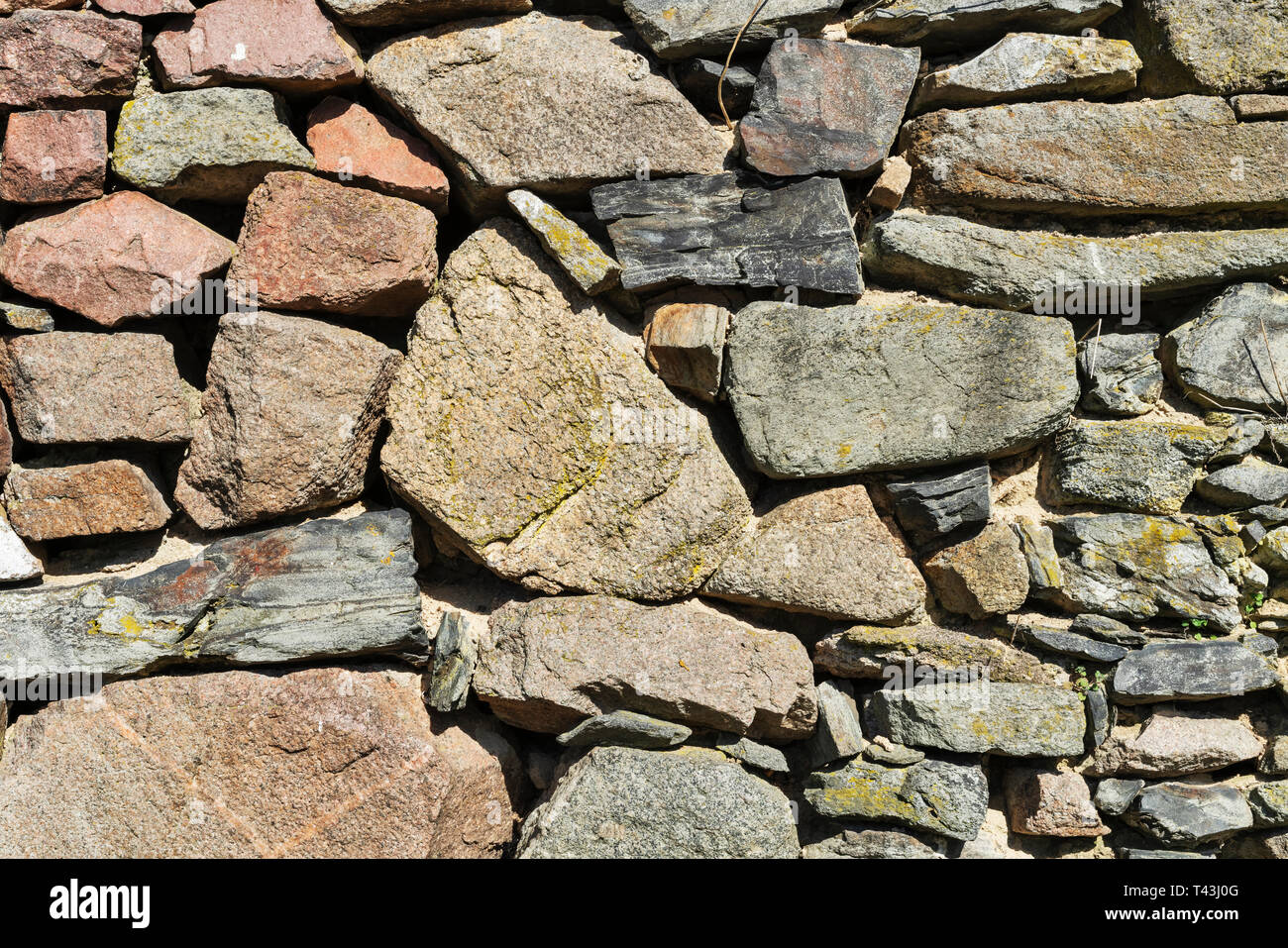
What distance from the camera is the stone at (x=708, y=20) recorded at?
2.96 meters

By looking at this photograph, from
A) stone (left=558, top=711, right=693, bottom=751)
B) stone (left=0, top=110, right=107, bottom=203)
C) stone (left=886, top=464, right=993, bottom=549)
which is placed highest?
stone (left=0, top=110, right=107, bottom=203)

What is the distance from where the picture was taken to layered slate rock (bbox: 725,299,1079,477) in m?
2.86

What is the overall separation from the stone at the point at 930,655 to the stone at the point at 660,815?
1.68ft

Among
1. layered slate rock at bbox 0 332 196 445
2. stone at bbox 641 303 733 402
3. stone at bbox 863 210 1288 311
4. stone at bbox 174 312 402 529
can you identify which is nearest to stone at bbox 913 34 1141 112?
stone at bbox 863 210 1288 311

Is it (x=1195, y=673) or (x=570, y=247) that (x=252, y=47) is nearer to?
(x=570, y=247)

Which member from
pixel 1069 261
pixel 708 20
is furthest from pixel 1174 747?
pixel 708 20

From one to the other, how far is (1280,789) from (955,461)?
4.52ft

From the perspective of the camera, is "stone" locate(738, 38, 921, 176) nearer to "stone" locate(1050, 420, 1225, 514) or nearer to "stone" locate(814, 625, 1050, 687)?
"stone" locate(1050, 420, 1225, 514)

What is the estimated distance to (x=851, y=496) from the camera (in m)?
2.92

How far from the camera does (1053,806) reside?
2.79m

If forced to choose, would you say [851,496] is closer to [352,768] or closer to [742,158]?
[742,158]

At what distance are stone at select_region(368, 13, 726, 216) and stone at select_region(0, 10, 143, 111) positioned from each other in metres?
0.76

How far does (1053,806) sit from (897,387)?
1346 mm

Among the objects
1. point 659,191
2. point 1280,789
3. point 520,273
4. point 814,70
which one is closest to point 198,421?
point 520,273
